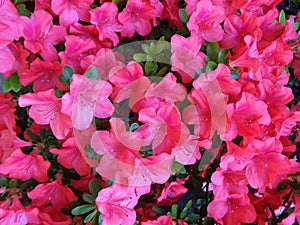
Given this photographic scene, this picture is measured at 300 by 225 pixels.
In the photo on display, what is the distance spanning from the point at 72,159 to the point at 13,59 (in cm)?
24

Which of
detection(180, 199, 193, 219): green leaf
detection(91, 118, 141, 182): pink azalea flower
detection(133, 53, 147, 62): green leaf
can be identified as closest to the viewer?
detection(91, 118, 141, 182): pink azalea flower

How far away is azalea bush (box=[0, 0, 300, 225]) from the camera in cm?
92

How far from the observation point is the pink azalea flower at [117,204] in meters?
0.93

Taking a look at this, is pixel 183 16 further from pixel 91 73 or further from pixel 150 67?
pixel 91 73

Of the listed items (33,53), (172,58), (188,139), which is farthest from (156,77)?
(33,53)

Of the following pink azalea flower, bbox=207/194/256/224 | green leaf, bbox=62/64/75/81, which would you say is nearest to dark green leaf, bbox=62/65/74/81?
green leaf, bbox=62/64/75/81

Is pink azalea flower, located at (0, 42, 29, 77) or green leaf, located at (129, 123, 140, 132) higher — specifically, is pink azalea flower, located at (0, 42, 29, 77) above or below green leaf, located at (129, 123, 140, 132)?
above

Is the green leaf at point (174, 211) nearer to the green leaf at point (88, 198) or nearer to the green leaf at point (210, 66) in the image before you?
the green leaf at point (88, 198)

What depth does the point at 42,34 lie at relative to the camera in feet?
3.25

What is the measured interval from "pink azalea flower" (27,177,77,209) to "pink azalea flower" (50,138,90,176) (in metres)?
0.06

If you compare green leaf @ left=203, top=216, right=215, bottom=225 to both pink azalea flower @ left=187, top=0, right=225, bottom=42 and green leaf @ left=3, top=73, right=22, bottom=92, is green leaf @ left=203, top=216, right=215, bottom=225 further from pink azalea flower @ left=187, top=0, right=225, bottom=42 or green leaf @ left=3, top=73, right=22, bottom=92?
green leaf @ left=3, top=73, right=22, bottom=92

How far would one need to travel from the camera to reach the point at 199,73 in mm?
1011

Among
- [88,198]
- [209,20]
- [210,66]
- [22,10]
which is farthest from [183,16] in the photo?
[88,198]

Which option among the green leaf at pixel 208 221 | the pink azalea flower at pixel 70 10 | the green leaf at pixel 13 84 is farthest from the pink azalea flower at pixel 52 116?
the green leaf at pixel 208 221
